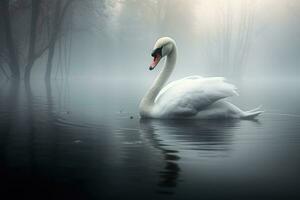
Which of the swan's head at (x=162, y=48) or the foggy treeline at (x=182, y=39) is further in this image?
the foggy treeline at (x=182, y=39)

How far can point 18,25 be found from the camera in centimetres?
4031

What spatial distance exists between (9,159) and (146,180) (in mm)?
1582

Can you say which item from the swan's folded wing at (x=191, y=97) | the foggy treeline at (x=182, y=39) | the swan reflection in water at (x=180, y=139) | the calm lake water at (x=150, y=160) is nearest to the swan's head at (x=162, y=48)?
the swan's folded wing at (x=191, y=97)

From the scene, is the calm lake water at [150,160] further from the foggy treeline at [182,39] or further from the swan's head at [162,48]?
the foggy treeline at [182,39]

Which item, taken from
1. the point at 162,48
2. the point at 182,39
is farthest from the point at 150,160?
the point at 182,39

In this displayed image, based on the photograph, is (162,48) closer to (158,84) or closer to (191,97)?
(158,84)

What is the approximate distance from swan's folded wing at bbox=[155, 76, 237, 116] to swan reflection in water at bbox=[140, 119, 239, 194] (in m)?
0.18

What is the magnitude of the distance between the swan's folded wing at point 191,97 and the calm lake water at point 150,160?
239 mm

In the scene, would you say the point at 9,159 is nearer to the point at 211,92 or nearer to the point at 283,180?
the point at 283,180

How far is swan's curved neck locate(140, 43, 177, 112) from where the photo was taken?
32.6 ft

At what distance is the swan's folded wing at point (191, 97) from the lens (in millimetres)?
9250

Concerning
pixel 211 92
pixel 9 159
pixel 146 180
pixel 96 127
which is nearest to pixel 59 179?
pixel 146 180

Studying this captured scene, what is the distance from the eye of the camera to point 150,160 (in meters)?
5.37

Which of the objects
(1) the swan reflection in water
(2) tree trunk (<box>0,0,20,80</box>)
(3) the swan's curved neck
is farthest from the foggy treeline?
(1) the swan reflection in water
